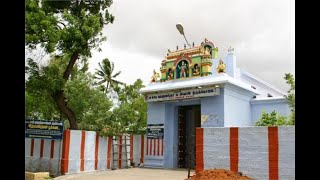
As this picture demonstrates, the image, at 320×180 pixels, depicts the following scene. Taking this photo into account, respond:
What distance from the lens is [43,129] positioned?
13.2 metres

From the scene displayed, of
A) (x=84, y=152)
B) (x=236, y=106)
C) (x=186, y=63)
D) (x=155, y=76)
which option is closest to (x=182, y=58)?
(x=186, y=63)

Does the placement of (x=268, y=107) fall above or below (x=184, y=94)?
below

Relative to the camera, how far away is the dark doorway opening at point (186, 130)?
17047 mm

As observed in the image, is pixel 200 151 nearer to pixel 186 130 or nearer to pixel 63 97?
pixel 186 130

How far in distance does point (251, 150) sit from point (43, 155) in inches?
331

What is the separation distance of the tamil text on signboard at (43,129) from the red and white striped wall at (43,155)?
74cm

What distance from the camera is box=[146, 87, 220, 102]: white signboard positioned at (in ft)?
50.0

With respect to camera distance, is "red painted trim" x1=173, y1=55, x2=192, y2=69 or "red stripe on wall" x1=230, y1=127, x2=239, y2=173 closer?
"red stripe on wall" x1=230, y1=127, x2=239, y2=173

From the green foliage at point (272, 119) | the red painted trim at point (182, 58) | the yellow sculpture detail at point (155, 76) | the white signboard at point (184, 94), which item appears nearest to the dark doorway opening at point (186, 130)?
the white signboard at point (184, 94)

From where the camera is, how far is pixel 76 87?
18.0 m

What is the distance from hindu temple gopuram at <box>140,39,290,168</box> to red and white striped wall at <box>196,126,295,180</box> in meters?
5.21

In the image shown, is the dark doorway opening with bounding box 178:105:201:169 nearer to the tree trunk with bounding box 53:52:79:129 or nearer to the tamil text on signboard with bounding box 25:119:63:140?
the tree trunk with bounding box 53:52:79:129

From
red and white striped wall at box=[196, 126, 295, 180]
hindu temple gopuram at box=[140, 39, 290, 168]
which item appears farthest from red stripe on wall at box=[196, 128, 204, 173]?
hindu temple gopuram at box=[140, 39, 290, 168]
